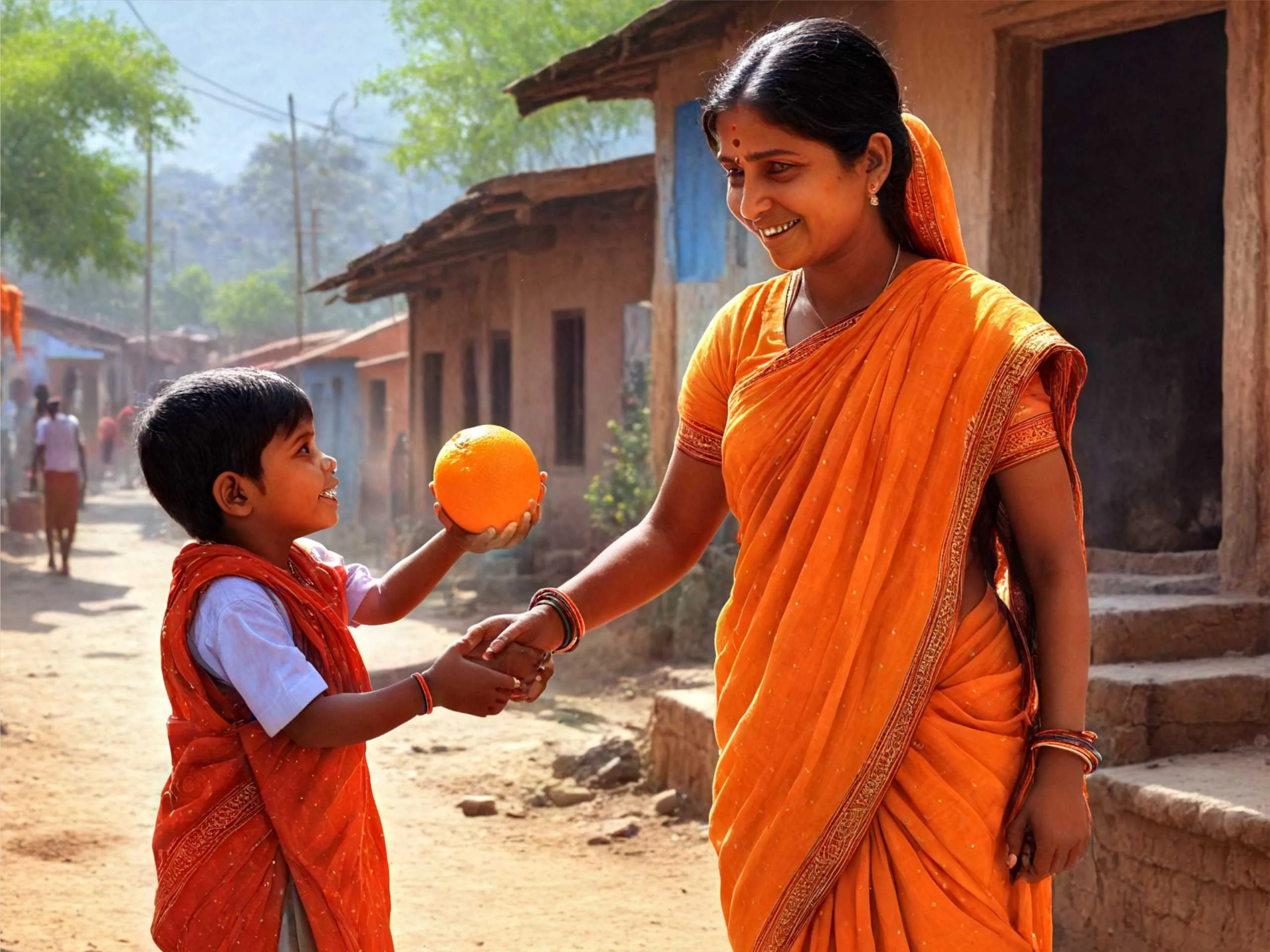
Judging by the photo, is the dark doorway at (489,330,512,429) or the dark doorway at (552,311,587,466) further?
the dark doorway at (489,330,512,429)

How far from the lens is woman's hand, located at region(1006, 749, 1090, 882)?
81.0 inches

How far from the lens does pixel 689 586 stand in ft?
29.6

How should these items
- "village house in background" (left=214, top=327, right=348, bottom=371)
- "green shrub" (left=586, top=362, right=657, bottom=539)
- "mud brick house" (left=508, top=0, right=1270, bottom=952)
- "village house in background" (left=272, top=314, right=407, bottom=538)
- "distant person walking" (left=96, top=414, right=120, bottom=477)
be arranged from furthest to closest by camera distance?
"village house in background" (left=214, top=327, right=348, bottom=371) → "distant person walking" (left=96, top=414, right=120, bottom=477) → "village house in background" (left=272, top=314, right=407, bottom=538) → "green shrub" (left=586, top=362, right=657, bottom=539) → "mud brick house" (left=508, top=0, right=1270, bottom=952)

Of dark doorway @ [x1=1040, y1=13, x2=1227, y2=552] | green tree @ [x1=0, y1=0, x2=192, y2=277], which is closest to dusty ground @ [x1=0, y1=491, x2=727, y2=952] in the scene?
dark doorway @ [x1=1040, y1=13, x2=1227, y2=552]

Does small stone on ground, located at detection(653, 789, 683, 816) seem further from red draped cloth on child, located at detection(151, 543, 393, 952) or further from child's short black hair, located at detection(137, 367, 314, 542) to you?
child's short black hair, located at detection(137, 367, 314, 542)

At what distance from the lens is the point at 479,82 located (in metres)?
35.5

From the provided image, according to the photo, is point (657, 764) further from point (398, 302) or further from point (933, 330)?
point (398, 302)

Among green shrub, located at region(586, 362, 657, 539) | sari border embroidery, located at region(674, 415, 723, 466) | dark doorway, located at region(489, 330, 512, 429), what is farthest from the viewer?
dark doorway, located at region(489, 330, 512, 429)

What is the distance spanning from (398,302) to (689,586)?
204 feet

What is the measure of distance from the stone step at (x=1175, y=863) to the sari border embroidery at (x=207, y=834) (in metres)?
2.57

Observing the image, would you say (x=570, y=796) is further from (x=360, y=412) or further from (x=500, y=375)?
(x=360, y=412)

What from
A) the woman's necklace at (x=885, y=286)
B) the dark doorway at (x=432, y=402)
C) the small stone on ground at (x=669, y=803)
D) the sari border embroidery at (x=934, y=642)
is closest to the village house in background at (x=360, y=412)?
the dark doorway at (x=432, y=402)

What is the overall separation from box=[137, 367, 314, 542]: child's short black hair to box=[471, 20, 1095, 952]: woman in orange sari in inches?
33.9

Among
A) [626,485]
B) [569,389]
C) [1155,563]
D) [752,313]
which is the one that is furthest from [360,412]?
[752,313]
